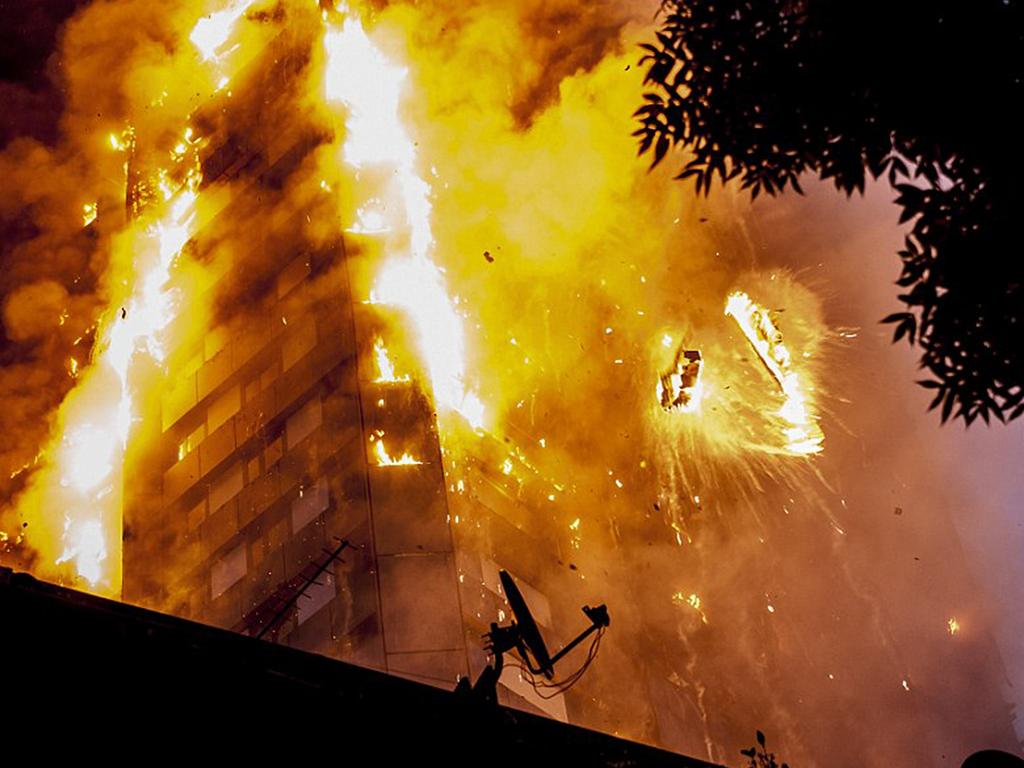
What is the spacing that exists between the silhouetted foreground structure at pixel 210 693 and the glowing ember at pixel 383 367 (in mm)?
25876

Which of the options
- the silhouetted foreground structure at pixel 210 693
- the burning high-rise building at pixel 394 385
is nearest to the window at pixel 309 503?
the burning high-rise building at pixel 394 385

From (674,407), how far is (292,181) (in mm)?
15995

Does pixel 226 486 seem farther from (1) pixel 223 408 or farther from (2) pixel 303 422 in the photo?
(2) pixel 303 422

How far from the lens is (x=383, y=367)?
31609 mm

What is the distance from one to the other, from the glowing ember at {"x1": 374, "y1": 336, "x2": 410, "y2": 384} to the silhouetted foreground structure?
2588 centimetres

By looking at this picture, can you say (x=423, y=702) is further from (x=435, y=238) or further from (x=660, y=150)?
(x=435, y=238)

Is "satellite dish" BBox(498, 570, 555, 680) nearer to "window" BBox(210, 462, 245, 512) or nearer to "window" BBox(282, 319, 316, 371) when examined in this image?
"window" BBox(210, 462, 245, 512)

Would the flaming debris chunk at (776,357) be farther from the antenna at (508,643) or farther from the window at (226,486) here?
the antenna at (508,643)

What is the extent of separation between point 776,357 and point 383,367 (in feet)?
40.3

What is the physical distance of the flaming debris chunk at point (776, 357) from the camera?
32062 millimetres

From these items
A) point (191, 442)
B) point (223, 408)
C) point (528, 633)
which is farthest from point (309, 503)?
point (528, 633)

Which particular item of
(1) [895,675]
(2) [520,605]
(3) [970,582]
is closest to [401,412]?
(2) [520,605]

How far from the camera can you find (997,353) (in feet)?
20.2

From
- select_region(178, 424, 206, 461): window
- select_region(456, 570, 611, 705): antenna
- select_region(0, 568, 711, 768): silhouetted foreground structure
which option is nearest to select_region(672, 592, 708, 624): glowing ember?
select_region(178, 424, 206, 461): window
